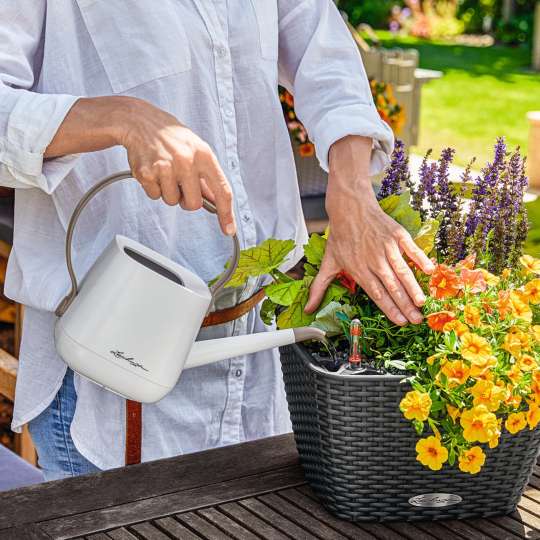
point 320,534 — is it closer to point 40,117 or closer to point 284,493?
point 284,493

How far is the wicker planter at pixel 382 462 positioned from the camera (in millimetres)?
1205

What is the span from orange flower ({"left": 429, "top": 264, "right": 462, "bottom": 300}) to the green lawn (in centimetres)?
562

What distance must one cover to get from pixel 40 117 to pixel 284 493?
0.55m

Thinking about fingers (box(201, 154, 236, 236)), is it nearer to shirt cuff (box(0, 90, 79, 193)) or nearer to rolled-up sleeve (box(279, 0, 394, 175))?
shirt cuff (box(0, 90, 79, 193))

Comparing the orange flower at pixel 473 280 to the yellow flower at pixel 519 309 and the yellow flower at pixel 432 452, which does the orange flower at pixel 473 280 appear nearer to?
the yellow flower at pixel 519 309

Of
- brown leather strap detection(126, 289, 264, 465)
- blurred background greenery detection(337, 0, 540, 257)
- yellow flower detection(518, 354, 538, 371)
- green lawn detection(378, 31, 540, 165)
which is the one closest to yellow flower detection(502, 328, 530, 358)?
yellow flower detection(518, 354, 538, 371)

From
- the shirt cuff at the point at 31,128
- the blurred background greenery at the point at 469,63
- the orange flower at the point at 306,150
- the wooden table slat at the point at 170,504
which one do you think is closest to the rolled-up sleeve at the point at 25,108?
the shirt cuff at the point at 31,128

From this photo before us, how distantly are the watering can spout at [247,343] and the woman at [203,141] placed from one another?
0.08m

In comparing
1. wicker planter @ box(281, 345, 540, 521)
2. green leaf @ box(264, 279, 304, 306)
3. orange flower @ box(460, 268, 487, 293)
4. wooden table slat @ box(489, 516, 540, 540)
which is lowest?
wooden table slat @ box(489, 516, 540, 540)

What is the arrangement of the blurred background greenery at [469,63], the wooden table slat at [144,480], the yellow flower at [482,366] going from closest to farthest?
the yellow flower at [482,366]
the wooden table slat at [144,480]
the blurred background greenery at [469,63]

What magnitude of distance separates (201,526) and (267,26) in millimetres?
714

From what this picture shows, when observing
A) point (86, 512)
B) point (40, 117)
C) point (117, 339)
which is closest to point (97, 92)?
point (40, 117)

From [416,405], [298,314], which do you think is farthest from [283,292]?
[416,405]

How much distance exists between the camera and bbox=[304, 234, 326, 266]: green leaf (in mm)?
1386
